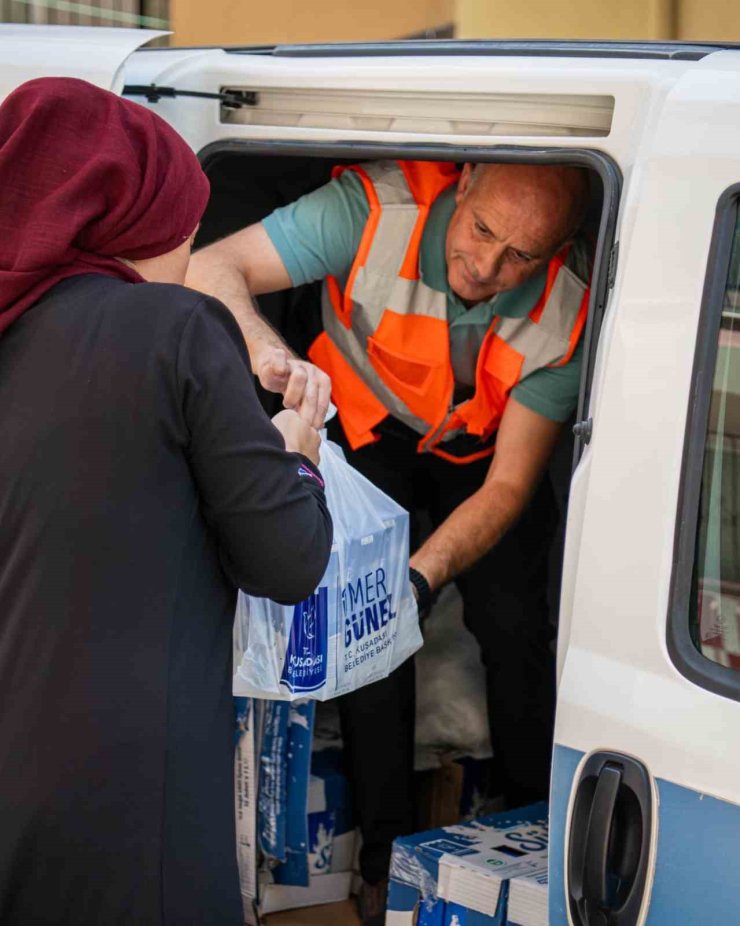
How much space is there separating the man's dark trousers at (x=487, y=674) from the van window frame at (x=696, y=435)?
1296 mm

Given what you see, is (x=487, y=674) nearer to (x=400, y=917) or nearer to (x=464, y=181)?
(x=400, y=917)

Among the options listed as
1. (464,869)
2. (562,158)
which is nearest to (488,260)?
(562,158)

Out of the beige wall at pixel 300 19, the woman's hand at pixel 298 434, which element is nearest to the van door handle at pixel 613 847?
the woman's hand at pixel 298 434

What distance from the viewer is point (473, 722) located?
10.3ft

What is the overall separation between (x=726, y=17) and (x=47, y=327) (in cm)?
436

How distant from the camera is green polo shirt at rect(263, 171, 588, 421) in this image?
2.71 m

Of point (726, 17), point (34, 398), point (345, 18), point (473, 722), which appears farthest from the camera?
point (345, 18)

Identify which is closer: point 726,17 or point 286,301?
point 286,301

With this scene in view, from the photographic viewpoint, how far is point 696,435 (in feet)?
5.66

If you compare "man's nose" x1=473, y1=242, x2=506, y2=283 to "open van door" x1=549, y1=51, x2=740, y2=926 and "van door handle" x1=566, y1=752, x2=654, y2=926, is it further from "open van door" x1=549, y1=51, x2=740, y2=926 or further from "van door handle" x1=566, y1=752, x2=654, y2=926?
"van door handle" x1=566, y1=752, x2=654, y2=926

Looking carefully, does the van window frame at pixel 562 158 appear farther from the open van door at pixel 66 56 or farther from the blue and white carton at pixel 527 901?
the blue and white carton at pixel 527 901

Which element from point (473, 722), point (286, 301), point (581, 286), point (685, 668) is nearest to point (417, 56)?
point (581, 286)

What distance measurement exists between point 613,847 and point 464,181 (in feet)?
4.76

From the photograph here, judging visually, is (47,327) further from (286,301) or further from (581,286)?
(286,301)
